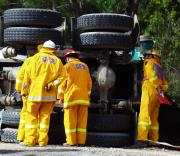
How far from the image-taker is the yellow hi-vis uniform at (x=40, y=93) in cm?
886

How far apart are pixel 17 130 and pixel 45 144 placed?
90 centimetres

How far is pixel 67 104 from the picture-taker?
921 cm

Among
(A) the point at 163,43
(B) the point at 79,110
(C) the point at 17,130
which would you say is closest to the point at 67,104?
(B) the point at 79,110

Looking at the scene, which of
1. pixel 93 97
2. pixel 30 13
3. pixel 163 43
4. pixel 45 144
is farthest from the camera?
pixel 163 43

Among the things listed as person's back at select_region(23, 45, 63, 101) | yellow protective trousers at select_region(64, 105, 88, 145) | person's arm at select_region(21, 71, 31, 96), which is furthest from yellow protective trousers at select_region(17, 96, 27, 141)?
yellow protective trousers at select_region(64, 105, 88, 145)

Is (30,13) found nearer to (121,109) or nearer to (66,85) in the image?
(66,85)

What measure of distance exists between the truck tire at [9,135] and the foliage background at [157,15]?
290 inches

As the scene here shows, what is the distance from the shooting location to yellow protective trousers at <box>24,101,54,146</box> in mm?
8828

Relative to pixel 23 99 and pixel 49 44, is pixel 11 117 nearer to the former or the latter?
pixel 23 99

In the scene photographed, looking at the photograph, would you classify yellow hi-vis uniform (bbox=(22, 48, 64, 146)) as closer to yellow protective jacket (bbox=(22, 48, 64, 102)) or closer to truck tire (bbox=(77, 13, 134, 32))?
yellow protective jacket (bbox=(22, 48, 64, 102))

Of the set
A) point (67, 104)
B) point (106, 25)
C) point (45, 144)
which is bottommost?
point (45, 144)

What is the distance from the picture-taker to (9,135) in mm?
9617

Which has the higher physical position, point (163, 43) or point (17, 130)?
point (163, 43)

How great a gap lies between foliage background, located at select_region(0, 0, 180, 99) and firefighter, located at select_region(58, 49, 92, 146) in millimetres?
7197
